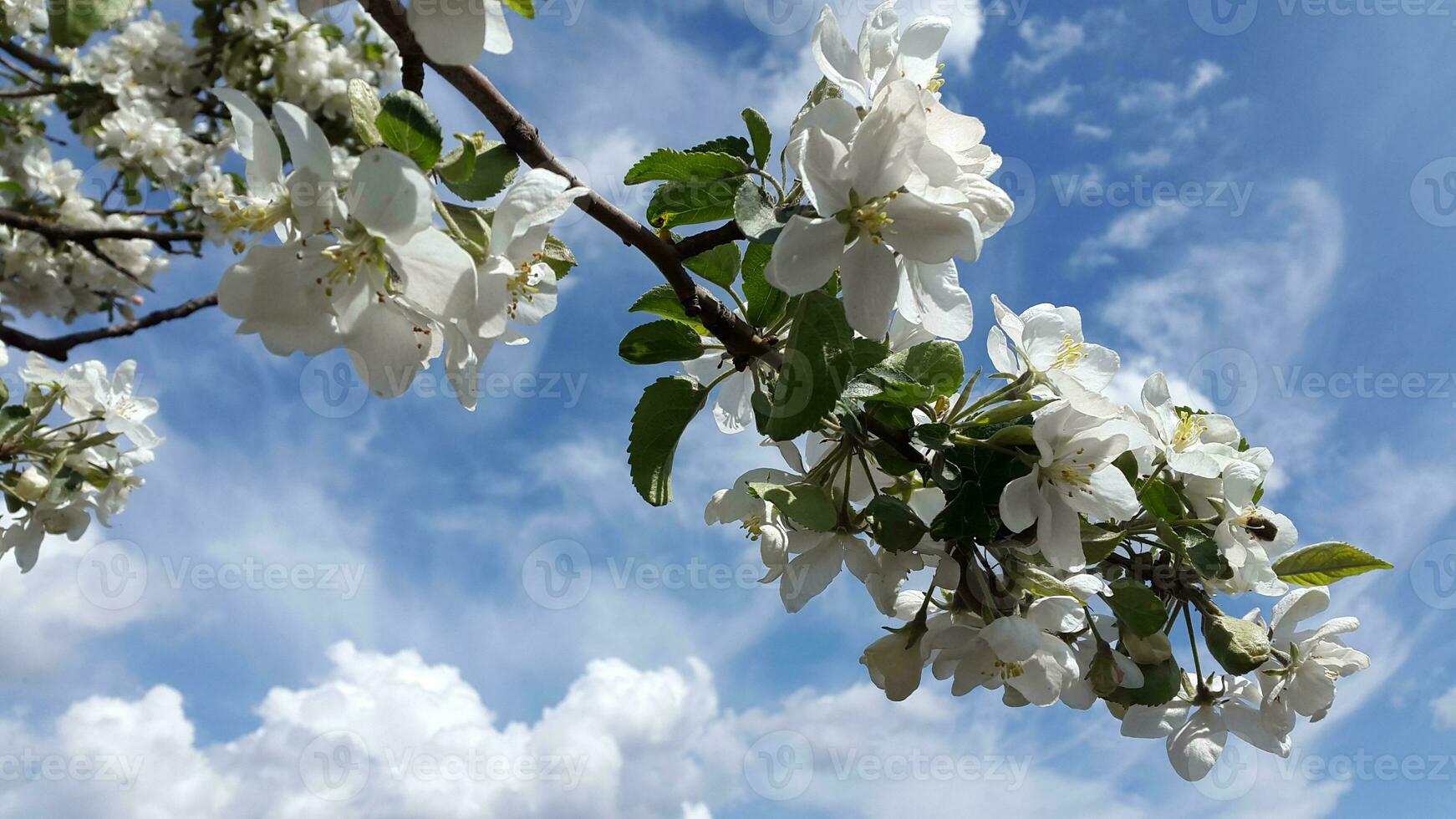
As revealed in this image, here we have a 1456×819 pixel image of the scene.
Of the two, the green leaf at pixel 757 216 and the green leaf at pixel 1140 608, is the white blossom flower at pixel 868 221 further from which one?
the green leaf at pixel 1140 608

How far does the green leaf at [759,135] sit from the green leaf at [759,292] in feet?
0.47

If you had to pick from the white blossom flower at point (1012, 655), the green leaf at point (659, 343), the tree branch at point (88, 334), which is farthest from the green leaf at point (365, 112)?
the tree branch at point (88, 334)

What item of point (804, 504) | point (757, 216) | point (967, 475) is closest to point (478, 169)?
point (757, 216)

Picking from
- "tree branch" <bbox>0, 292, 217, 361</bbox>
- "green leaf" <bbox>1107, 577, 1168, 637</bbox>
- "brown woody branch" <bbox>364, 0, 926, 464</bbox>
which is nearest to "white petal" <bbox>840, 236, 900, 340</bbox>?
"brown woody branch" <bbox>364, 0, 926, 464</bbox>

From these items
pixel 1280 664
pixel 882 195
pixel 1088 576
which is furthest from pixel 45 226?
pixel 1280 664

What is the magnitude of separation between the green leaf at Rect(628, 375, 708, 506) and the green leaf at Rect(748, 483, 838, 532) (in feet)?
0.50

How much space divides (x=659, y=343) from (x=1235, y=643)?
1.00 meters

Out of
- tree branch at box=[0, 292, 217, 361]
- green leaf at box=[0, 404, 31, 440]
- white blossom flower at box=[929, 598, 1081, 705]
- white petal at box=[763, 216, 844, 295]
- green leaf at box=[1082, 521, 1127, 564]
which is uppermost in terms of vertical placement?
tree branch at box=[0, 292, 217, 361]

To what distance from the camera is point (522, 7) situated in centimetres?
89

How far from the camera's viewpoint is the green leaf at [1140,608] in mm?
1328

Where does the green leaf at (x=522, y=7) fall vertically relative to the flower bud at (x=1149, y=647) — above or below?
above

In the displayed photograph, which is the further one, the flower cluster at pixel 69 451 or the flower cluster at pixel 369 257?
the flower cluster at pixel 69 451

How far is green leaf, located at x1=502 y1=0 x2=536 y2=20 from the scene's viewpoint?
891mm

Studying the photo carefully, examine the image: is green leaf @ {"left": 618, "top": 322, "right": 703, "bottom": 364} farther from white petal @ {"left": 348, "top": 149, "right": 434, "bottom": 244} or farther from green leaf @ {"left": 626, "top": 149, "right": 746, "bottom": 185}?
white petal @ {"left": 348, "top": 149, "right": 434, "bottom": 244}
